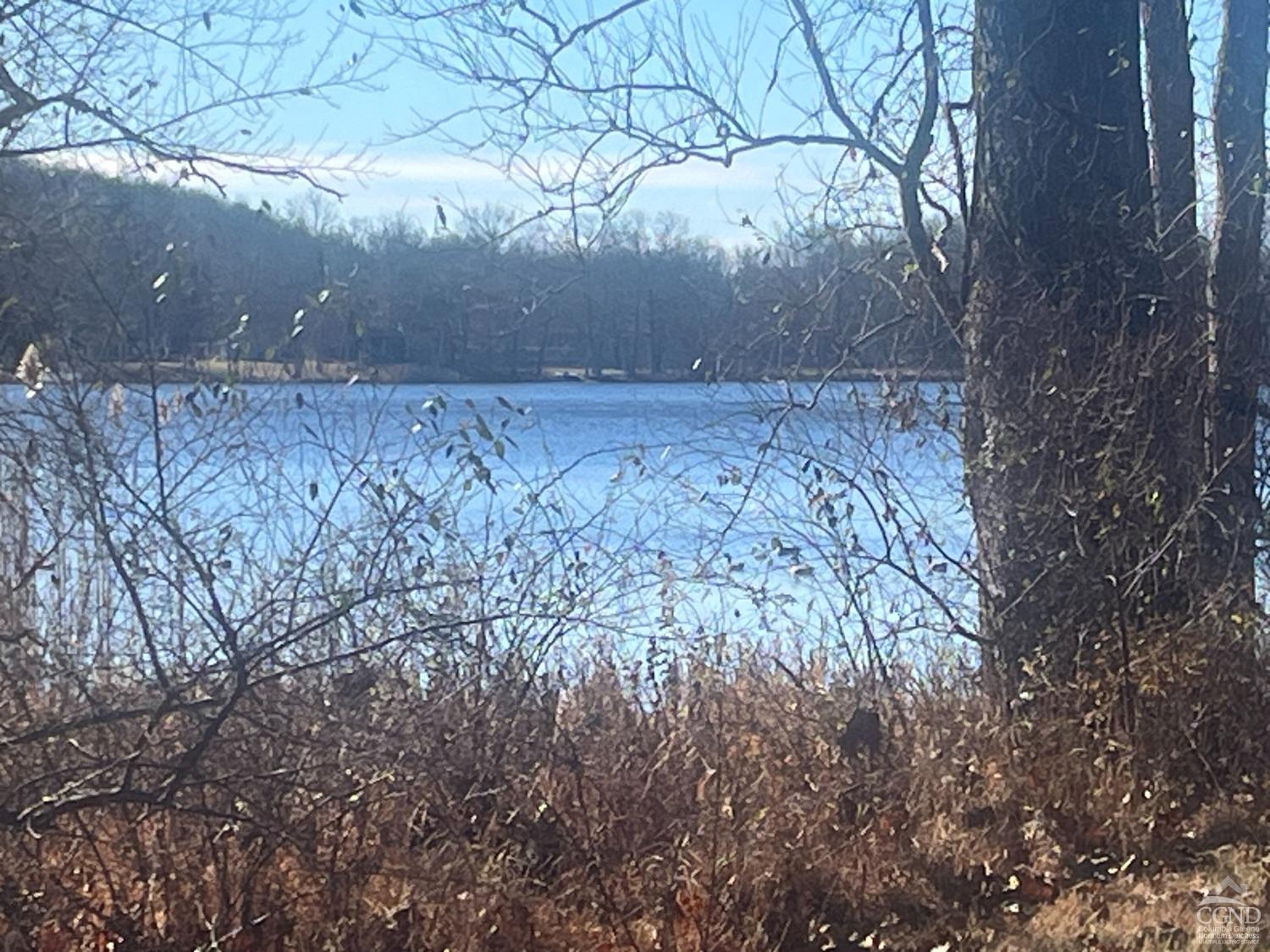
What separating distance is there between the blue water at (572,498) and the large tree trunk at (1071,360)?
0.88 feet

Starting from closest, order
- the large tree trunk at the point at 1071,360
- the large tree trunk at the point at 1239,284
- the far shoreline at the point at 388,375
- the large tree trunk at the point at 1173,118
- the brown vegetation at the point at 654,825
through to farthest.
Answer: the brown vegetation at the point at 654,825 < the far shoreline at the point at 388,375 < the large tree trunk at the point at 1071,360 < the large tree trunk at the point at 1239,284 < the large tree trunk at the point at 1173,118

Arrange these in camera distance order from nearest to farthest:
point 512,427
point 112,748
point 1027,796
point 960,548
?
point 112,748
point 512,427
point 1027,796
point 960,548

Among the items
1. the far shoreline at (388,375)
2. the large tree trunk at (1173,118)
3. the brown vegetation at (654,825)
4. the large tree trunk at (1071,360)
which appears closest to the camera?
the brown vegetation at (654,825)

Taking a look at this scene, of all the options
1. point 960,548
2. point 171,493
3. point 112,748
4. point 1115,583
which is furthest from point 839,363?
point 112,748

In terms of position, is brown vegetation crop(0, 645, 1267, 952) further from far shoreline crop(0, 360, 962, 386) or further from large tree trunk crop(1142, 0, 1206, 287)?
large tree trunk crop(1142, 0, 1206, 287)

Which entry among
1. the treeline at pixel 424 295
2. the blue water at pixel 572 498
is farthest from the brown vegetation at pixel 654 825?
the treeline at pixel 424 295

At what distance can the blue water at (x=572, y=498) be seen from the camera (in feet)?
17.8

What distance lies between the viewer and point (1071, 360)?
23.2 ft

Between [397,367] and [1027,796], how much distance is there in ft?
10.3

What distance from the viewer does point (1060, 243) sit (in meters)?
7.38

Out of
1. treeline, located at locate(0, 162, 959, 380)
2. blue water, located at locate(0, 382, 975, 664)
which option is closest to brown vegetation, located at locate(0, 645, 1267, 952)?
blue water, located at locate(0, 382, 975, 664)

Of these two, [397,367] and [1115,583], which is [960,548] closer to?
[1115,583]

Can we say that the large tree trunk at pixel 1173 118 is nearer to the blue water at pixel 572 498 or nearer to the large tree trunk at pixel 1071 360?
the large tree trunk at pixel 1071 360

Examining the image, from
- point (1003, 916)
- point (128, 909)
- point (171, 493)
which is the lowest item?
point (1003, 916)
